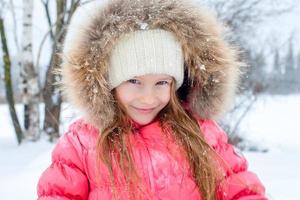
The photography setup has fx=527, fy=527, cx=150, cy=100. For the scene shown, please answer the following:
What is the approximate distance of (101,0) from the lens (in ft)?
7.29

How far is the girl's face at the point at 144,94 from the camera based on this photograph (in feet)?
6.61

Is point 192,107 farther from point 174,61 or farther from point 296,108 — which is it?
point 296,108

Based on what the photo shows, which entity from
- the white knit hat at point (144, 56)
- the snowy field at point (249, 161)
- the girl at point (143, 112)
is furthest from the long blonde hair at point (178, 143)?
the snowy field at point (249, 161)

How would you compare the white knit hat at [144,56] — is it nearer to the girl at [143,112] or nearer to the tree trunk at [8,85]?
the girl at [143,112]

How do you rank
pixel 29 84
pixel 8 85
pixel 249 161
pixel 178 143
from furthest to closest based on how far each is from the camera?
pixel 8 85 < pixel 29 84 < pixel 249 161 < pixel 178 143

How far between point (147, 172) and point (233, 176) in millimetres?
349

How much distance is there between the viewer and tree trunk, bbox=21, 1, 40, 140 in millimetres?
9031

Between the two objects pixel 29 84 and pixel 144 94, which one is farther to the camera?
pixel 29 84

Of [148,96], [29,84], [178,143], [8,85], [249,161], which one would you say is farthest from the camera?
[8,85]

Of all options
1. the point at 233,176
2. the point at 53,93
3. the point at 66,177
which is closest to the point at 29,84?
the point at 53,93

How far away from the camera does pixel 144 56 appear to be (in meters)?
2.03

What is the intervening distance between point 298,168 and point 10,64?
538 cm

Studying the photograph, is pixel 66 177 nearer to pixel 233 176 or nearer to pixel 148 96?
pixel 148 96

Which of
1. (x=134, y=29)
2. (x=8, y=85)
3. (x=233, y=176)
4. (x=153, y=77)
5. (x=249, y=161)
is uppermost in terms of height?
(x=134, y=29)
